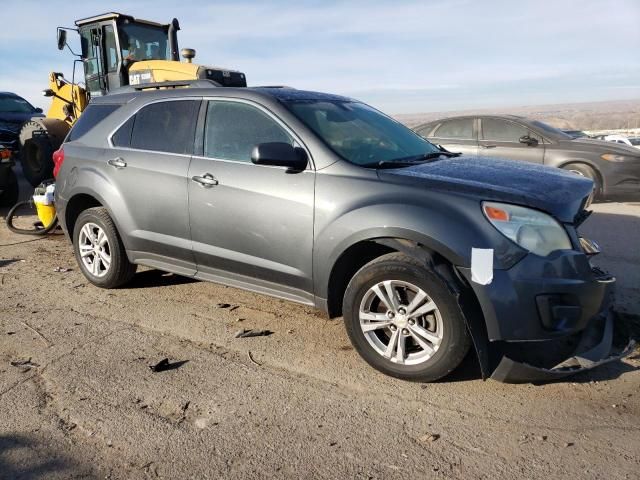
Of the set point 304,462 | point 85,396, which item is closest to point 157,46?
point 85,396

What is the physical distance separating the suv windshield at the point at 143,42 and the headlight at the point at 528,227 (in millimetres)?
9168

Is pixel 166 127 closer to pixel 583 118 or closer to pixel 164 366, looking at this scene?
pixel 164 366

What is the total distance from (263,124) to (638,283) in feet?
11.5

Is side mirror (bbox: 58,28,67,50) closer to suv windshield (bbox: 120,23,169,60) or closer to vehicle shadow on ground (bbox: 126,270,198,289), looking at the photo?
suv windshield (bbox: 120,23,169,60)

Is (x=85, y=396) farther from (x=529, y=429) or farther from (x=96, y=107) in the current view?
(x=96, y=107)

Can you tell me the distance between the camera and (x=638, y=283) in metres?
5.02

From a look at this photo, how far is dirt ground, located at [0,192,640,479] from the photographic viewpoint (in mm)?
2684

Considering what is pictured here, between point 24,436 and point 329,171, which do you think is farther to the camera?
point 329,171

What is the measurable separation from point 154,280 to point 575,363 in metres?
3.81

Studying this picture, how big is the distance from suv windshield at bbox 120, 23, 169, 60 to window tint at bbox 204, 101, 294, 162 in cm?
713

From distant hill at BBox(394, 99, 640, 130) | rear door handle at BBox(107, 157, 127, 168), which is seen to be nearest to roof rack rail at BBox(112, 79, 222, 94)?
rear door handle at BBox(107, 157, 127, 168)

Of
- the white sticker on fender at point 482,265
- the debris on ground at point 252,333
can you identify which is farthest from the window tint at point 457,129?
the white sticker on fender at point 482,265

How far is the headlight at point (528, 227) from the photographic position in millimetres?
3141

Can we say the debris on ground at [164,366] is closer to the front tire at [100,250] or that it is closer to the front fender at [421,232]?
the front fender at [421,232]
